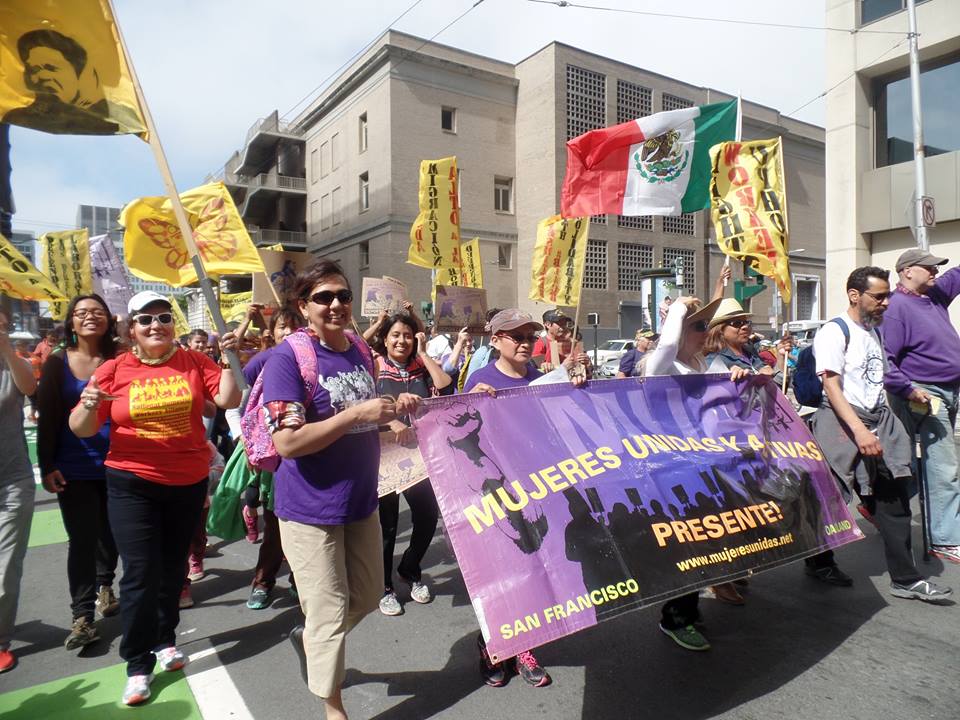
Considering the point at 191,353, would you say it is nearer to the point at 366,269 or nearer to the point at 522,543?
the point at 522,543

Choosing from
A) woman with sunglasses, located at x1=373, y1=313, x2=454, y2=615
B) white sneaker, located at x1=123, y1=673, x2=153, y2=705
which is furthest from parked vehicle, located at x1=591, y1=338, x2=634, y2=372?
white sneaker, located at x1=123, y1=673, x2=153, y2=705

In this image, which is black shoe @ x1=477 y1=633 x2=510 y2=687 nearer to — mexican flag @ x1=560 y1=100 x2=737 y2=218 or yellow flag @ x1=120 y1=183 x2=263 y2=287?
yellow flag @ x1=120 y1=183 x2=263 y2=287

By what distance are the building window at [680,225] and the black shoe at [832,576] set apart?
113 feet

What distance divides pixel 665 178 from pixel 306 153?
3797 cm

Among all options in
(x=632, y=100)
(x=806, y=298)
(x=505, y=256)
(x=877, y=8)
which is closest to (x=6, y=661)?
(x=877, y=8)

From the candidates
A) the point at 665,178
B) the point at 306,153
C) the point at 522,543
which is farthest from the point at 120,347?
the point at 306,153

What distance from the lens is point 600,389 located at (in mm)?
3471

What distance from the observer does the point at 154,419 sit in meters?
3.29

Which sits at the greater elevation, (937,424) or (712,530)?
(937,424)

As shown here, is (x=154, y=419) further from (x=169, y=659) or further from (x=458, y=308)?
(x=458, y=308)

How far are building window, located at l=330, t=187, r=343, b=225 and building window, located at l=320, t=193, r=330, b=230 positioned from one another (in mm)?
586

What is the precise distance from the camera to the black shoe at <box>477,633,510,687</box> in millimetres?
3168

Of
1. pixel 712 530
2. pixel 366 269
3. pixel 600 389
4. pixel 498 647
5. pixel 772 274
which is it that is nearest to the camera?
pixel 498 647

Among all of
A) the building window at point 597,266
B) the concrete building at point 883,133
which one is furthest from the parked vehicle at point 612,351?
the concrete building at point 883,133
